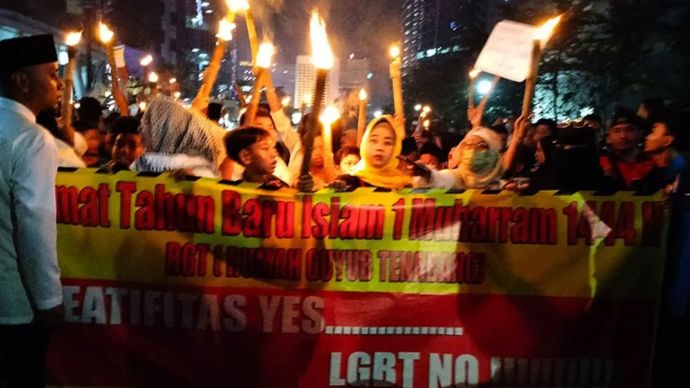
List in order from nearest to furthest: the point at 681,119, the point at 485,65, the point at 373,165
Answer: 1. the point at 681,119
2. the point at 373,165
3. the point at 485,65

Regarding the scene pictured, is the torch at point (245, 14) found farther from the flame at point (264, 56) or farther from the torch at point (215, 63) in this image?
the flame at point (264, 56)

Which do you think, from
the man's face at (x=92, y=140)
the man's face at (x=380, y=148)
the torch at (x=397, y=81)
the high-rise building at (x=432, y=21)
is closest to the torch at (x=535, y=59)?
the man's face at (x=380, y=148)

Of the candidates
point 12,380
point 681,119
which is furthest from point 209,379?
point 681,119

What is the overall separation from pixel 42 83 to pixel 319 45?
54.7 inches

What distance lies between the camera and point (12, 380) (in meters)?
3.07

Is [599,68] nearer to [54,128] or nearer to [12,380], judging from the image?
[54,128]

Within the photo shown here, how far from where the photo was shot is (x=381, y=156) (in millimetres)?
5508

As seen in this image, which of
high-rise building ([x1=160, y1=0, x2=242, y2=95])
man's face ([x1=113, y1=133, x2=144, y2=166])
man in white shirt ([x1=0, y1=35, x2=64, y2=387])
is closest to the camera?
man in white shirt ([x1=0, y1=35, x2=64, y2=387])

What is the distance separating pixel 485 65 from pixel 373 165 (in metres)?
1.34

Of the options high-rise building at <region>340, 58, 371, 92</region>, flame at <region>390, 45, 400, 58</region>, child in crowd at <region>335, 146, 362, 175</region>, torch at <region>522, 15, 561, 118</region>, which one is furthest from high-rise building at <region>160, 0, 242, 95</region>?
torch at <region>522, 15, 561, 118</region>

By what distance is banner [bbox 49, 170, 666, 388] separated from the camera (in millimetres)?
3850

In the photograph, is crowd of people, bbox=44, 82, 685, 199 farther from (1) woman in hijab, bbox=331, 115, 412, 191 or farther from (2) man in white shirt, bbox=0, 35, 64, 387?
(2) man in white shirt, bbox=0, 35, 64, 387

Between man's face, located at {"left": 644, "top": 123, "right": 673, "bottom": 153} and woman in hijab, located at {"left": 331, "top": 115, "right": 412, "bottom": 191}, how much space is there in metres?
1.93

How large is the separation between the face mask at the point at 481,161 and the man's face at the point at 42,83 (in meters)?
3.25
